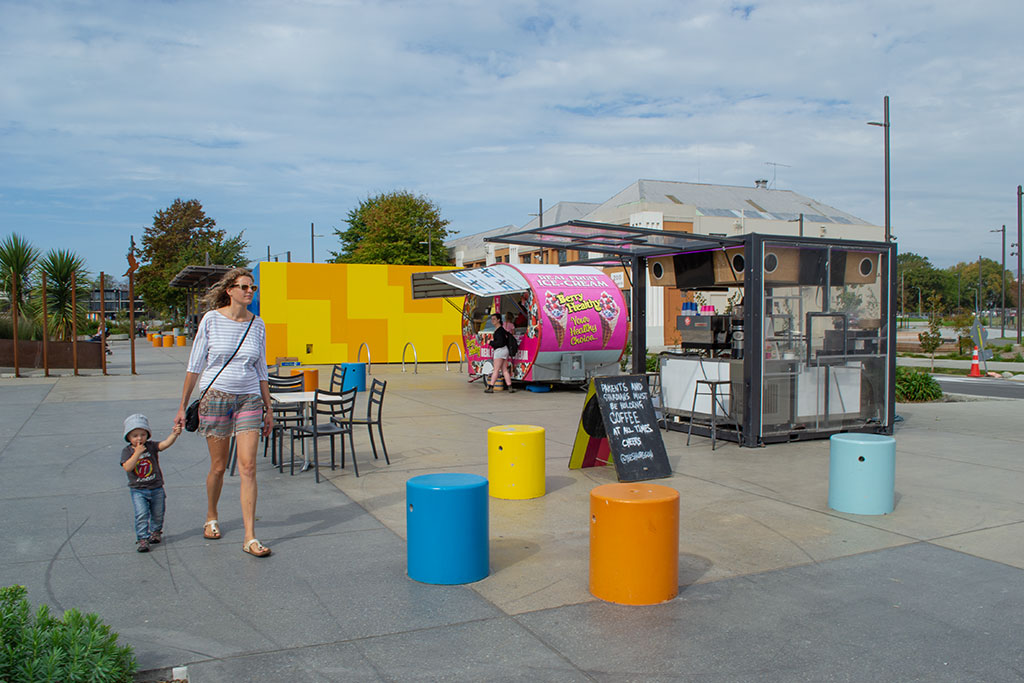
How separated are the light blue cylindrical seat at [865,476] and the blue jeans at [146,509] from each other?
516cm

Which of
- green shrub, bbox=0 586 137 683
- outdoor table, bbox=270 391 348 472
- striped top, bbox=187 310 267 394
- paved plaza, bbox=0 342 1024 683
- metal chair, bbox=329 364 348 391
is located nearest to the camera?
green shrub, bbox=0 586 137 683

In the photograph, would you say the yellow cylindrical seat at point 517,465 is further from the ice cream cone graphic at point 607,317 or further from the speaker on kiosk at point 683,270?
the ice cream cone graphic at point 607,317

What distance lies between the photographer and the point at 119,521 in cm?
630

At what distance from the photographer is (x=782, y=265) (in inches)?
384

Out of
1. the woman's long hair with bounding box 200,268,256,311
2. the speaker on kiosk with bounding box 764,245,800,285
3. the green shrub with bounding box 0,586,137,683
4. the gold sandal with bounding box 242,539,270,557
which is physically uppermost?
the speaker on kiosk with bounding box 764,245,800,285

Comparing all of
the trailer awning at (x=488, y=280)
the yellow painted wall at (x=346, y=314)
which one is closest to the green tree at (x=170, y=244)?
the yellow painted wall at (x=346, y=314)

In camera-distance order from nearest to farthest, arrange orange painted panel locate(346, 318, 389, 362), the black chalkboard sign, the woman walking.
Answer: the black chalkboard sign, the woman walking, orange painted panel locate(346, 318, 389, 362)

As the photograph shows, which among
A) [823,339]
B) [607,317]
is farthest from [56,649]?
[607,317]

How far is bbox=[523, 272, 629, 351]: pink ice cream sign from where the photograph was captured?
54.1ft

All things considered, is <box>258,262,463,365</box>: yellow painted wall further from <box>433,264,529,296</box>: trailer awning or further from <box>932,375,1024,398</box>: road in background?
<box>932,375,1024,398</box>: road in background

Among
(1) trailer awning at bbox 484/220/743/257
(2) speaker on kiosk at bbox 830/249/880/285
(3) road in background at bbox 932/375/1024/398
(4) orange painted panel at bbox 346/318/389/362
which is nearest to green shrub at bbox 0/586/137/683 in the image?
(1) trailer awning at bbox 484/220/743/257

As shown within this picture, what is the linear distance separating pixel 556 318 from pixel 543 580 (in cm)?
1175

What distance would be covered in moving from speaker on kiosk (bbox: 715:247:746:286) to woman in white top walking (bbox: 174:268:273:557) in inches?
267

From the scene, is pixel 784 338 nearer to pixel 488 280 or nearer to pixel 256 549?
pixel 256 549
